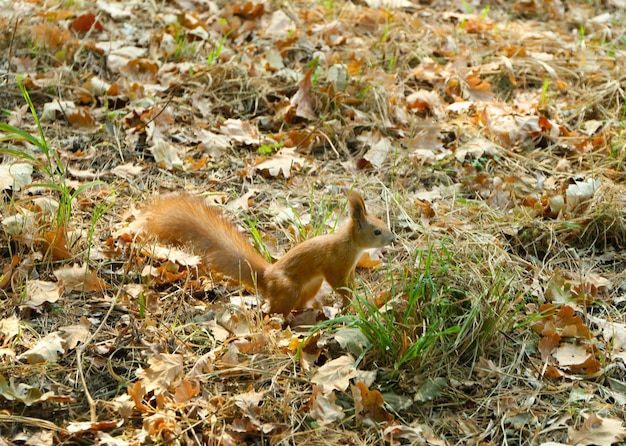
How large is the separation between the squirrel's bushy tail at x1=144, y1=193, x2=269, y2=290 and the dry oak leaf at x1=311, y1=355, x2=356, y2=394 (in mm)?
523

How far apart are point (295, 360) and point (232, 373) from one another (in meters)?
0.21

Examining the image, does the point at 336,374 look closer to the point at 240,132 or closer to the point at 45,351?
the point at 45,351

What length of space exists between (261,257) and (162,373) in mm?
723

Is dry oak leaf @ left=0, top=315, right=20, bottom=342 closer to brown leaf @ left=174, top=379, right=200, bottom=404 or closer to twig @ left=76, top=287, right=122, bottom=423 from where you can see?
twig @ left=76, top=287, right=122, bottom=423

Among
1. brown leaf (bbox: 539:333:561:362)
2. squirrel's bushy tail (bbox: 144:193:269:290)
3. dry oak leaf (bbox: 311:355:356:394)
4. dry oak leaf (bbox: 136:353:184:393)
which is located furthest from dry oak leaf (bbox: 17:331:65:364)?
brown leaf (bbox: 539:333:561:362)

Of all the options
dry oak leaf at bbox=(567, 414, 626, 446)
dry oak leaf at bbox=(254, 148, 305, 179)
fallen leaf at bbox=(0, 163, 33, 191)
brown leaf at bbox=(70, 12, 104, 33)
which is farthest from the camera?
brown leaf at bbox=(70, 12, 104, 33)

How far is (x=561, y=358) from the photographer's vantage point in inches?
107

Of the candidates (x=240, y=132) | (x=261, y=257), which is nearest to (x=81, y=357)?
(x=261, y=257)

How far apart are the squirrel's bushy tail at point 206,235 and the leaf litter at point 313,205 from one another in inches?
5.8

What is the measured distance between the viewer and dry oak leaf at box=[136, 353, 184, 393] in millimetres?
2490

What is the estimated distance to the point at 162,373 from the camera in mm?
2535

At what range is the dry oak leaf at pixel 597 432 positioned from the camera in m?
2.37

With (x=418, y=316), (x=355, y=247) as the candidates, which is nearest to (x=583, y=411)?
(x=418, y=316)

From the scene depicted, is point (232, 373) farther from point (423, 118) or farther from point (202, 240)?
point (423, 118)
